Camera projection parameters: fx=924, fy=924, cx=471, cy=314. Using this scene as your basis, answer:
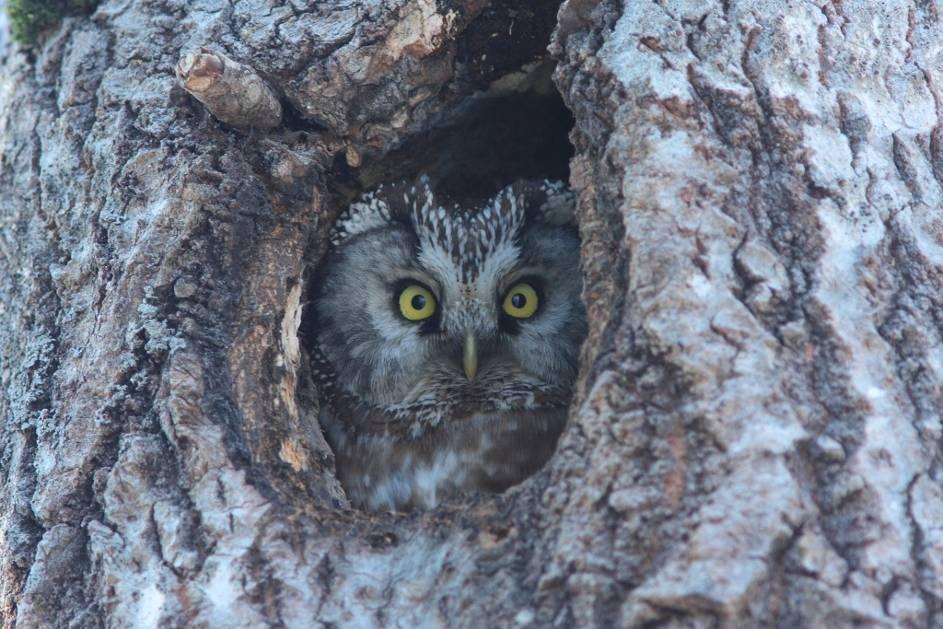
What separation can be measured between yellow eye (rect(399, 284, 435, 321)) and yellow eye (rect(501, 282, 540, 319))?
0.73 feet

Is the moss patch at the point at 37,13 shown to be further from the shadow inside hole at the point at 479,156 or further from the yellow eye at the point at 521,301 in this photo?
the yellow eye at the point at 521,301

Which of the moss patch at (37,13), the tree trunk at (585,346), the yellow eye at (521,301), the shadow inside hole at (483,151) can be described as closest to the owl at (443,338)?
the yellow eye at (521,301)

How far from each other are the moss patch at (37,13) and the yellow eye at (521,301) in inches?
55.8

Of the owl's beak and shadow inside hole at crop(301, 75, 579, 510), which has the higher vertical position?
shadow inside hole at crop(301, 75, 579, 510)

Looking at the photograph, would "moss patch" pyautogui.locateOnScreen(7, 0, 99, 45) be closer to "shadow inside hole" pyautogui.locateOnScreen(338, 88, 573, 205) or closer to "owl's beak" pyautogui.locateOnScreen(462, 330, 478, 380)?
"shadow inside hole" pyautogui.locateOnScreen(338, 88, 573, 205)

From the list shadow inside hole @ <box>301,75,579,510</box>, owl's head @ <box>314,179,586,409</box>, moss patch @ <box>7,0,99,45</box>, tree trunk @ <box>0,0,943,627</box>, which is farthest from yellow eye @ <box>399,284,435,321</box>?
moss patch @ <box>7,0,99,45</box>

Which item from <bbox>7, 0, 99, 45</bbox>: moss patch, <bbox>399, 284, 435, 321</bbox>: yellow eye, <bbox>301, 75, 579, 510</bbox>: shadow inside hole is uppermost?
<bbox>7, 0, 99, 45</bbox>: moss patch

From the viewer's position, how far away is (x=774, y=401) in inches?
60.4

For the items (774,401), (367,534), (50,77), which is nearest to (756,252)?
(774,401)

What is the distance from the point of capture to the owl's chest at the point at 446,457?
270 centimetres

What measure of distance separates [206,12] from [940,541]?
2034 mm

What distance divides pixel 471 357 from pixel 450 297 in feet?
0.68

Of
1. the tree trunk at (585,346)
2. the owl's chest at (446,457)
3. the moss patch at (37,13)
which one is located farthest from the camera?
the owl's chest at (446,457)

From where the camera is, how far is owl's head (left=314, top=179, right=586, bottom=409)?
8.86 ft
